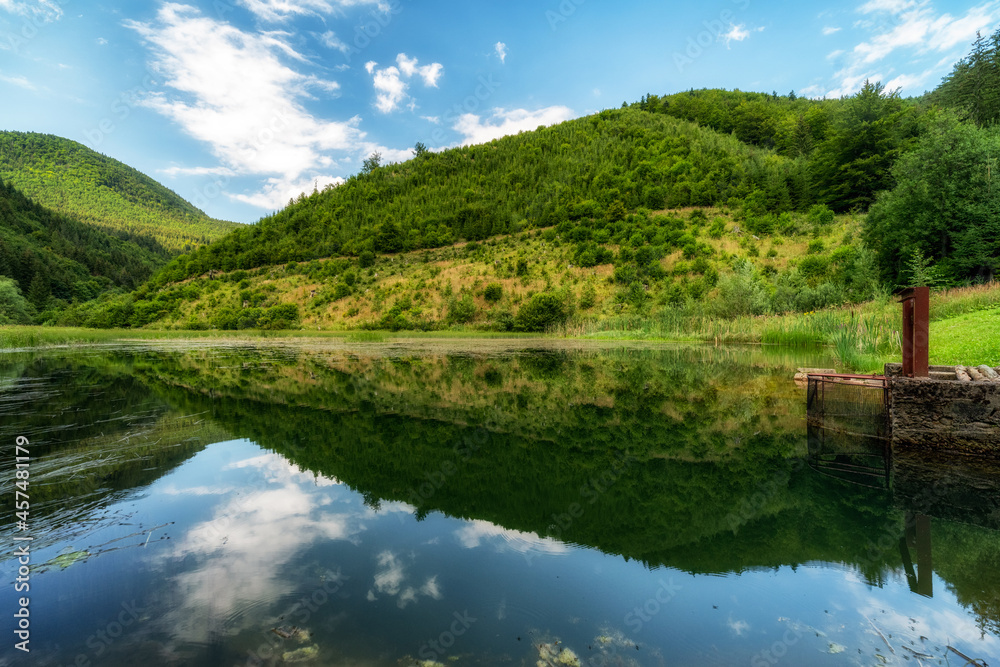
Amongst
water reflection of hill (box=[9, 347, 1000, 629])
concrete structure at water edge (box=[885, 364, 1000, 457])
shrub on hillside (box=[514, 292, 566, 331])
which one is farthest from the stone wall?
shrub on hillside (box=[514, 292, 566, 331])

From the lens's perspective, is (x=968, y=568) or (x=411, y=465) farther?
(x=411, y=465)

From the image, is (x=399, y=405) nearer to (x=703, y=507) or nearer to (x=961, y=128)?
(x=703, y=507)

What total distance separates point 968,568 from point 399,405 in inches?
334

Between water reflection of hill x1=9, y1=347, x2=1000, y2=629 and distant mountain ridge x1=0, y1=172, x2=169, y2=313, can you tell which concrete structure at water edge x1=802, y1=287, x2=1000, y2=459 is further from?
distant mountain ridge x1=0, y1=172, x2=169, y2=313

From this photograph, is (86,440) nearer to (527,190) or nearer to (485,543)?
(485,543)

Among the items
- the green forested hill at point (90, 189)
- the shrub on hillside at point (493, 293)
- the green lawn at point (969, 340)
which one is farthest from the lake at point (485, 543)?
the green forested hill at point (90, 189)

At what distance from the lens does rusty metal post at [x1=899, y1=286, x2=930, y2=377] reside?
248 inches

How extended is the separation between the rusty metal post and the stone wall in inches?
14.6

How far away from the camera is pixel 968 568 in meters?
3.39

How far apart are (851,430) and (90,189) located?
165m

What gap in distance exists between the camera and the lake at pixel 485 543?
254cm

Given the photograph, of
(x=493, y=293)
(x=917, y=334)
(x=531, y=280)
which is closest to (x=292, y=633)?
(x=917, y=334)

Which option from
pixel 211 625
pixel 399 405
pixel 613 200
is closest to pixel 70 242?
pixel 613 200

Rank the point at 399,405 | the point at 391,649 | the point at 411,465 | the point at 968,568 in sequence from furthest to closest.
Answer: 1. the point at 399,405
2. the point at 411,465
3. the point at 968,568
4. the point at 391,649
